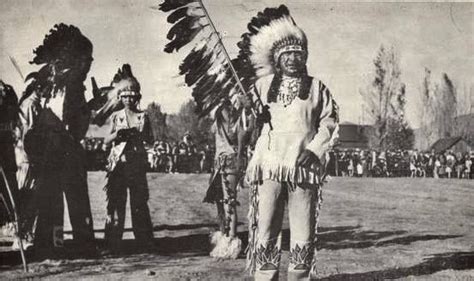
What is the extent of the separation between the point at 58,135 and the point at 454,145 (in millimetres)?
4054

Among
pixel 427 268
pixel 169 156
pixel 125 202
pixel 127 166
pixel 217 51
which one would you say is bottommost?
pixel 427 268

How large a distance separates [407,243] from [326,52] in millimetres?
1795

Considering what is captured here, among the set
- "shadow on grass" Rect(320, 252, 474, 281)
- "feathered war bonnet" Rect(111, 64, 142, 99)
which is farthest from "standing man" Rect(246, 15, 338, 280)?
→ "feathered war bonnet" Rect(111, 64, 142, 99)

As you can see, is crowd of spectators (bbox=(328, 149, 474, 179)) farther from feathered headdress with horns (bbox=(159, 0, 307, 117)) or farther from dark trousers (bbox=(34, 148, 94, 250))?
dark trousers (bbox=(34, 148, 94, 250))

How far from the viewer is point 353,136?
6031 mm

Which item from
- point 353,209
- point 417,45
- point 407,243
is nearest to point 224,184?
point 353,209

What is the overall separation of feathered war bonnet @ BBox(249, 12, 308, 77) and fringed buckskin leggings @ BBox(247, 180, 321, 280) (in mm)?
930

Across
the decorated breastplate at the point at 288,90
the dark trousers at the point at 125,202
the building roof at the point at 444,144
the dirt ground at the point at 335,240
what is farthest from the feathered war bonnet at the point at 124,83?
the building roof at the point at 444,144

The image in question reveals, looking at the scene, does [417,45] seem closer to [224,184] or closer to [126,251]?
[224,184]

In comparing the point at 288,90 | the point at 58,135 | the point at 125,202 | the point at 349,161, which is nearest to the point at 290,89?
the point at 288,90

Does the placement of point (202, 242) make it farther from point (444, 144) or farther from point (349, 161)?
point (444, 144)

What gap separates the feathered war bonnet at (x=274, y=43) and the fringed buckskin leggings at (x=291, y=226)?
930 millimetres

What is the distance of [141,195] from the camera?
15.9ft

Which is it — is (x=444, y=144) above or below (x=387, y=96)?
below
